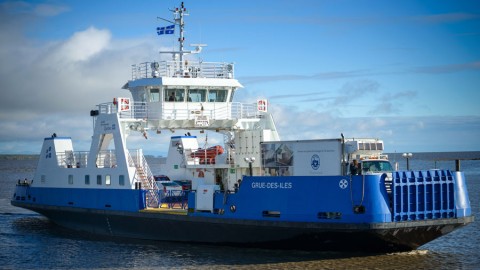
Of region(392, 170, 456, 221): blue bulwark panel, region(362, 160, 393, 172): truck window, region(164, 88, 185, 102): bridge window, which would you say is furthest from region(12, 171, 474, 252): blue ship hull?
region(164, 88, 185, 102): bridge window

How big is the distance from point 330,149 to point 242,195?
3025 mm

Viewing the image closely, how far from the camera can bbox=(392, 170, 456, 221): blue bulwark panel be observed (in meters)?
18.2

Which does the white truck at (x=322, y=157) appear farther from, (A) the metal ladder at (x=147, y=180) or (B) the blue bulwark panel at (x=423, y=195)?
(A) the metal ladder at (x=147, y=180)

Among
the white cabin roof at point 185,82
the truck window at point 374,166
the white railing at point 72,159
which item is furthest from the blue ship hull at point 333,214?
the white railing at point 72,159

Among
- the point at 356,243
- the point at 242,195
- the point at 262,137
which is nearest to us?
the point at 356,243

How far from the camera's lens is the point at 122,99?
23812 mm

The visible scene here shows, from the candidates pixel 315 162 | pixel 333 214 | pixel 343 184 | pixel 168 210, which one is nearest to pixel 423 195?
pixel 343 184

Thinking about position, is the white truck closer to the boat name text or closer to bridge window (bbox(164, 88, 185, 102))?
the boat name text

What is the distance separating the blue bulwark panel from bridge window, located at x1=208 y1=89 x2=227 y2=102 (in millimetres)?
8731

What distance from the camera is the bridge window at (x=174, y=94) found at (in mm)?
24438

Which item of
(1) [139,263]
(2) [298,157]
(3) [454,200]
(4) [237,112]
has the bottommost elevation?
(1) [139,263]

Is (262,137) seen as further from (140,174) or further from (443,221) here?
(443,221)

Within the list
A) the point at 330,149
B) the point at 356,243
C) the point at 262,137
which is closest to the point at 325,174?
the point at 330,149

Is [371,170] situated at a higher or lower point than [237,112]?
lower
